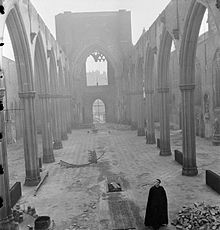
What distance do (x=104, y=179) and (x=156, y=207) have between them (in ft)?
17.1

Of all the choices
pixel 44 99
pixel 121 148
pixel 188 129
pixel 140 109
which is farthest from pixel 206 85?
pixel 44 99

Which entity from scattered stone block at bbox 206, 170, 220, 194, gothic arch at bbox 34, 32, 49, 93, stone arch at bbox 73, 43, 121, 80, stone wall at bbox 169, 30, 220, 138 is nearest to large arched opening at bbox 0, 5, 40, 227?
gothic arch at bbox 34, 32, 49, 93

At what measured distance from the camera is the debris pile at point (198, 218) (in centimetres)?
742

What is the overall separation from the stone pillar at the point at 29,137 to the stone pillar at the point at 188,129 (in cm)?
607


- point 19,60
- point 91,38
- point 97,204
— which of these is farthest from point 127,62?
point 97,204

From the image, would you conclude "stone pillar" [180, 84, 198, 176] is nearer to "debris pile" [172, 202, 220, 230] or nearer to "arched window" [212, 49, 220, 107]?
"debris pile" [172, 202, 220, 230]

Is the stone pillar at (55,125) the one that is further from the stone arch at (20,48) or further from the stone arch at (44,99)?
the stone arch at (20,48)

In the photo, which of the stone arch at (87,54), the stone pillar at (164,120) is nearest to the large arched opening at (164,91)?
the stone pillar at (164,120)

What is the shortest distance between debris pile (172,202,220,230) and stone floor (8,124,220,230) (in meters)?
0.43

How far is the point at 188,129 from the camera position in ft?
39.8

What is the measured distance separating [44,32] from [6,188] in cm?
1023

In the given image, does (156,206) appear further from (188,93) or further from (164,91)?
(164,91)

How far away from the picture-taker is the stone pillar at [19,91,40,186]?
38.9ft

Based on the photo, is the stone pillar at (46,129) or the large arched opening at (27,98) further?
the stone pillar at (46,129)
